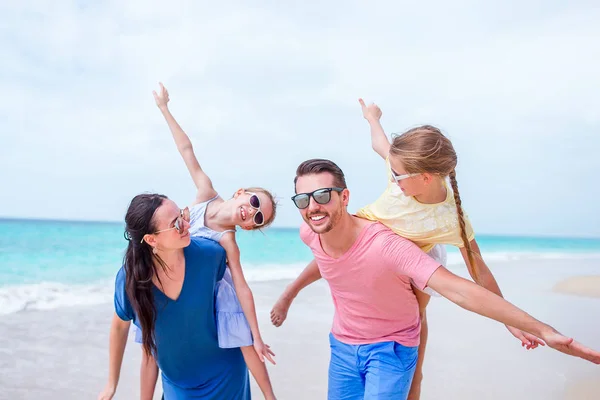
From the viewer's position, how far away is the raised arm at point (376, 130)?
3641 millimetres

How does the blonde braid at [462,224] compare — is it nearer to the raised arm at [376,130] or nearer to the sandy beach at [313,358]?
the raised arm at [376,130]

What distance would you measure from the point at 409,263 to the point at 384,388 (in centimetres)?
75

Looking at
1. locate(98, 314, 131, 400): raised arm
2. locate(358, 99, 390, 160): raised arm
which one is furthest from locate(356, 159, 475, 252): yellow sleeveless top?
locate(98, 314, 131, 400): raised arm

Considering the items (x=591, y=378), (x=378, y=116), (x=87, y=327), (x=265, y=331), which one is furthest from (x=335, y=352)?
(x=87, y=327)

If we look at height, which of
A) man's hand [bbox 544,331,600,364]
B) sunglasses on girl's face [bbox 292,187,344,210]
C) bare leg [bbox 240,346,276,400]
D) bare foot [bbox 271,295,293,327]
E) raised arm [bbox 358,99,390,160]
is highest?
raised arm [bbox 358,99,390,160]

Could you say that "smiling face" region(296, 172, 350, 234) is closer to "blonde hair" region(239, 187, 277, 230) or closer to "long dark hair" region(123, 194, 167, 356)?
"blonde hair" region(239, 187, 277, 230)

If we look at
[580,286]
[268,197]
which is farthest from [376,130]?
[580,286]

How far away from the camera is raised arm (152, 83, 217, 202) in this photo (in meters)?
3.79

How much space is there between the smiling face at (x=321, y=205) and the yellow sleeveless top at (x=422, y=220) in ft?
0.88

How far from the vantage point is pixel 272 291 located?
11695 mm

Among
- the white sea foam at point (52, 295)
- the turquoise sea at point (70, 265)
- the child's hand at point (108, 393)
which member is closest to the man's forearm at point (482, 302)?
the child's hand at point (108, 393)

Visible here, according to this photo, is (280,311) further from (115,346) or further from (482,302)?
(482,302)

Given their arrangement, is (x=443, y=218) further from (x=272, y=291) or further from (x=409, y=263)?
(x=272, y=291)

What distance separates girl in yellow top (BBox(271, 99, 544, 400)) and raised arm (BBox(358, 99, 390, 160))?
1.30 ft
